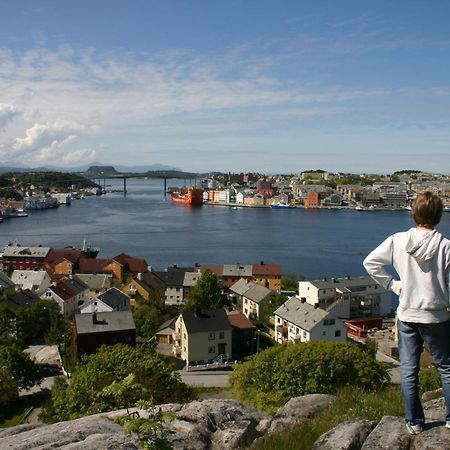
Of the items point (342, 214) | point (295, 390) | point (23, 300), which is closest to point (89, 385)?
point (295, 390)

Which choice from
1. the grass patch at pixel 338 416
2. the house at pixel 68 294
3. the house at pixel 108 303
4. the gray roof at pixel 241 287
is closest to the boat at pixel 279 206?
the gray roof at pixel 241 287

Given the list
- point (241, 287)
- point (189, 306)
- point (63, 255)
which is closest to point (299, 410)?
point (189, 306)

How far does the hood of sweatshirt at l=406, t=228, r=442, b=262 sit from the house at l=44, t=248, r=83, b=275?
15.0 m

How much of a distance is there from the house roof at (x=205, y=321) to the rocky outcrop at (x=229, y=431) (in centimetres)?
682

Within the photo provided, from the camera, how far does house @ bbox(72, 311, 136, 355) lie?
8.46 meters

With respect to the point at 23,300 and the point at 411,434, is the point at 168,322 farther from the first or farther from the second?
the point at 411,434

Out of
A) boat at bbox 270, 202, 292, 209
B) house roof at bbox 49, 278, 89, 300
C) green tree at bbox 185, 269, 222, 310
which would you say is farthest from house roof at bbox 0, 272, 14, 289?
boat at bbox 270, 202, 292, 209

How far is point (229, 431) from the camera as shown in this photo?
6.38 ft

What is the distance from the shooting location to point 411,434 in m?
1.41

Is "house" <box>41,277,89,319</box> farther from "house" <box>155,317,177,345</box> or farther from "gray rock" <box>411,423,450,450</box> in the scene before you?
"gray rock" <box>411,423,450,450</box>

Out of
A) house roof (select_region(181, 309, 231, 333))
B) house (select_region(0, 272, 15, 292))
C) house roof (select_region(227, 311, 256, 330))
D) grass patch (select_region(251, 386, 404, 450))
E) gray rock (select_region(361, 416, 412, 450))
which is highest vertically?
gray rock (select_region(361, 416, 412, 450))

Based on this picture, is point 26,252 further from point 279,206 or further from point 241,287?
point 279,206

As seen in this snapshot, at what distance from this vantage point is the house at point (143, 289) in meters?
13.0

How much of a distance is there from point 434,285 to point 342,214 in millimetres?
44684
